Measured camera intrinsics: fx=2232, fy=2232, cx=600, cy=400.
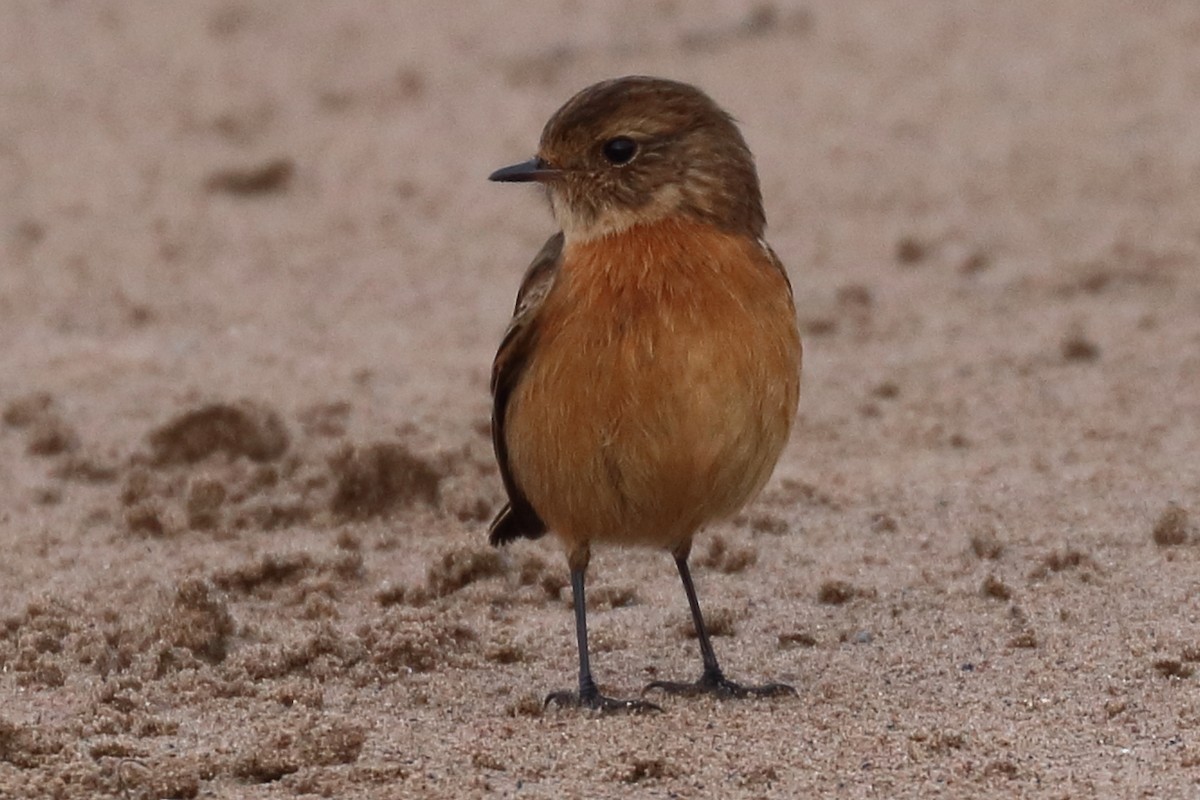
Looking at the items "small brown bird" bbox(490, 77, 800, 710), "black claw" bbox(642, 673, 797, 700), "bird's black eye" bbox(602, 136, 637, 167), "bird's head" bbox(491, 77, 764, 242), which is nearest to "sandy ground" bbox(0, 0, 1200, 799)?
"black claw" bbox(642, 673, 797, 700)

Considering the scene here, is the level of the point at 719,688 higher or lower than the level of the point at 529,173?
lower

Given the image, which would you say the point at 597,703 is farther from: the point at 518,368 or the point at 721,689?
the point at 518,368

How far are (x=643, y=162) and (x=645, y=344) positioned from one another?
75 centimetres

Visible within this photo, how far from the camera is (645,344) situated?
6.25 metres

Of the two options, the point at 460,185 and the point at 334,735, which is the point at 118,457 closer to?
the point at 334,735

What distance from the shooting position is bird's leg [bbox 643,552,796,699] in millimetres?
6531

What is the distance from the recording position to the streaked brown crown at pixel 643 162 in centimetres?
671

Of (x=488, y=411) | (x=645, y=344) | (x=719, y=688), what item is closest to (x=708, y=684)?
(x=719, y=688)

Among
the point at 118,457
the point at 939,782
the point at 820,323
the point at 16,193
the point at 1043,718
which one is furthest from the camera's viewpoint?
the point at 16,193

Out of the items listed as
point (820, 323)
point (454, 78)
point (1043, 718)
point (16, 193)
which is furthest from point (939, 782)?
point (454, 78)

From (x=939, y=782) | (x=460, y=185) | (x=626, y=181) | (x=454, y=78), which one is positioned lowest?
(x=939, y=782)

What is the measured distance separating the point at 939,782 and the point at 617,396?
55.0 inches

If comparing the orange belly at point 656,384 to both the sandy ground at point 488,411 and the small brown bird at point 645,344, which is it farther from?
the sandy ground at point 488,411

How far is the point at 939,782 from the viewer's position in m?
5.72
